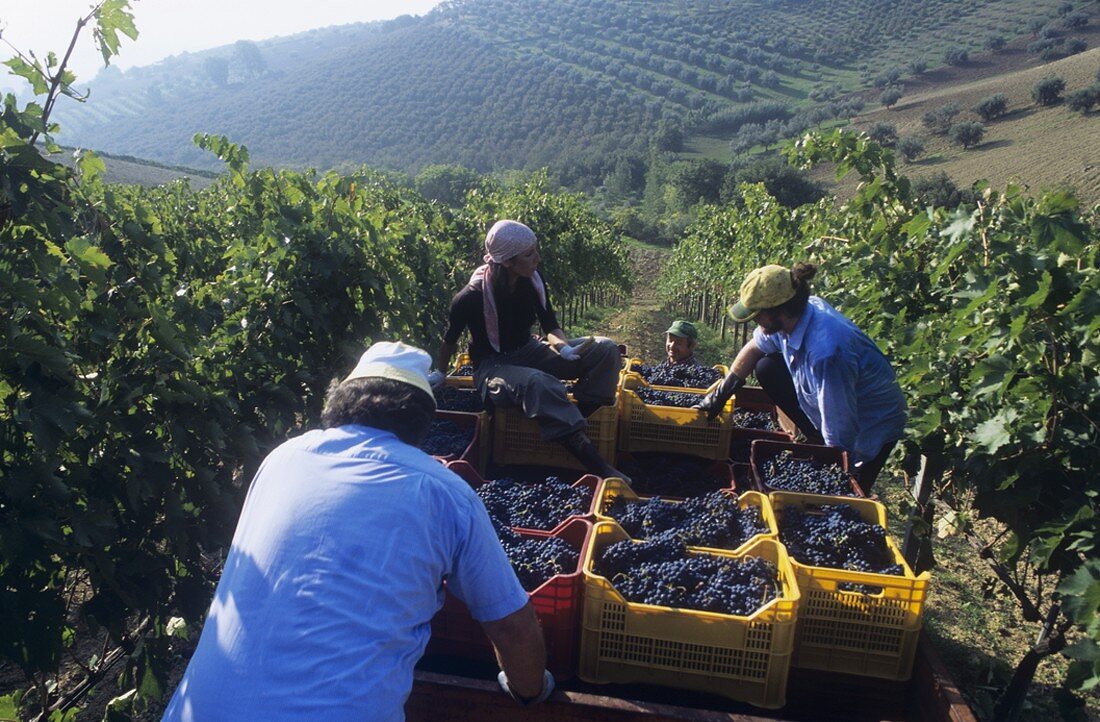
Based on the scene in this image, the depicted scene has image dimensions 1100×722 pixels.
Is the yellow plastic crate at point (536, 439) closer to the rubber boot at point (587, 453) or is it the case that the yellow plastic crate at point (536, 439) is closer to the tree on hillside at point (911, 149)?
the rubber boot at point (587, 453)

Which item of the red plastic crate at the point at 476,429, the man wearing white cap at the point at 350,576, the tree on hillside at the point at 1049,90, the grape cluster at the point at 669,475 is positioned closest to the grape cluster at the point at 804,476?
the grape cluster at the point at 669,475

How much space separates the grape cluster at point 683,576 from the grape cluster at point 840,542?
0.26 metres

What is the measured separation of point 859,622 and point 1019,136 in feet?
184

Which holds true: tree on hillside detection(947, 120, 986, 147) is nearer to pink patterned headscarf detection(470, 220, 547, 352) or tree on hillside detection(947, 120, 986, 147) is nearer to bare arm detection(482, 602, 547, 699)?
pink patterned headscarf detection(470, 220, 547, 352)

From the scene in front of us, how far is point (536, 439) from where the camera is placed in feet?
14.9

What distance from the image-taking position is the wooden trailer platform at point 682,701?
242 centimetres

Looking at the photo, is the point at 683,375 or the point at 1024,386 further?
the point at 683,375

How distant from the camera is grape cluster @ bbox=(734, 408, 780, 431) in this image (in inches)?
203

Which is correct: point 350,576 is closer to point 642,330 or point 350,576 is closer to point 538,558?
point 538,558

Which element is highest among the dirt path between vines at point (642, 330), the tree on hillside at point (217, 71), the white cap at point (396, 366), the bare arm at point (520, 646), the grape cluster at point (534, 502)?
the tree on hillside at point (217, 71)

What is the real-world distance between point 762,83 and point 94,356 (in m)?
110

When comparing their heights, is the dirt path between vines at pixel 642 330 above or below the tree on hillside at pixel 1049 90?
below

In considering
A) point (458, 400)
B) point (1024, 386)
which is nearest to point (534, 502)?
point (458, 400)

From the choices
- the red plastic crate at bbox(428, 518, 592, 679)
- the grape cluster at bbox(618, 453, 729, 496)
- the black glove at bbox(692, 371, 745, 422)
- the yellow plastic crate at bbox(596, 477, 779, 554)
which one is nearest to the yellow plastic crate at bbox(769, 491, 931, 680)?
the yellow plastic crate at bbox(596, 477, 779, 554)
